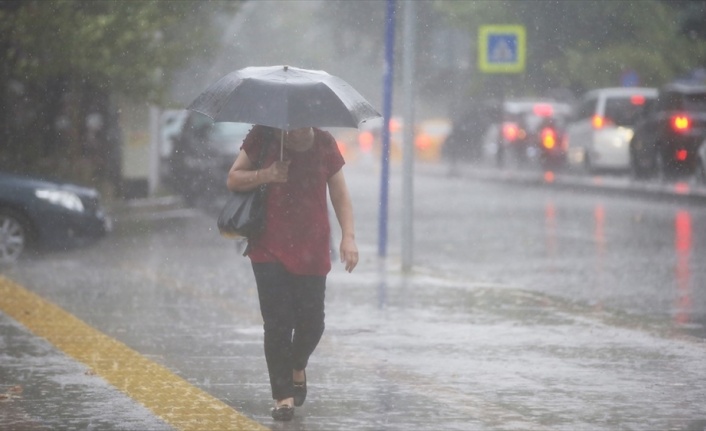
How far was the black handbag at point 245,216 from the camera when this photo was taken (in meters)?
7.56

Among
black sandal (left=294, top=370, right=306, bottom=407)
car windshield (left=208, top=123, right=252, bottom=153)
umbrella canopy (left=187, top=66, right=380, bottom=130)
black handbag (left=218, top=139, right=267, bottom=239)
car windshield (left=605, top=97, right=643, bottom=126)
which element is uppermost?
umbrella canopy (left=187, top=66, right=380, bottom=130)

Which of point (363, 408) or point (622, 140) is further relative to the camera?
point (622, 140)

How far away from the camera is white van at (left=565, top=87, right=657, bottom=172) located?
3312 centimetres

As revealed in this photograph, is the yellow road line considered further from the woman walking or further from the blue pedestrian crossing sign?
the blue pedestrian crossing sign

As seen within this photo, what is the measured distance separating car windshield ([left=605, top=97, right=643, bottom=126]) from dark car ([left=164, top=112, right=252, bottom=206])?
9.73 m

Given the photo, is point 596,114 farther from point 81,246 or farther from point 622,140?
point 81,246

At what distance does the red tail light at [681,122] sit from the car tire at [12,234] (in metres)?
15.8

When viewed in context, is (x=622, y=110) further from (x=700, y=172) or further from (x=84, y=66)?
(x=84, y=66)

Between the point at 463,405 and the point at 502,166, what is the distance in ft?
116

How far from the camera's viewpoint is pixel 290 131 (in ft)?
25.3

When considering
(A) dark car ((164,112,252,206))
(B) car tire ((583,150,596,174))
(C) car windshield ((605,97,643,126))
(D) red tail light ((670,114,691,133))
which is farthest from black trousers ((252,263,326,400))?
(B) car tire ((583,150,596,174))

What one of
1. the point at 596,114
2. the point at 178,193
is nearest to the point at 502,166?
the point at 596,114

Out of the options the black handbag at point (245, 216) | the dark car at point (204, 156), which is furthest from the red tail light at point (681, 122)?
the black handbag at point (245, 216)

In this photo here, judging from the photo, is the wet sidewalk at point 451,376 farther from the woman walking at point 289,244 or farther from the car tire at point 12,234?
the car tire at point 12,234
